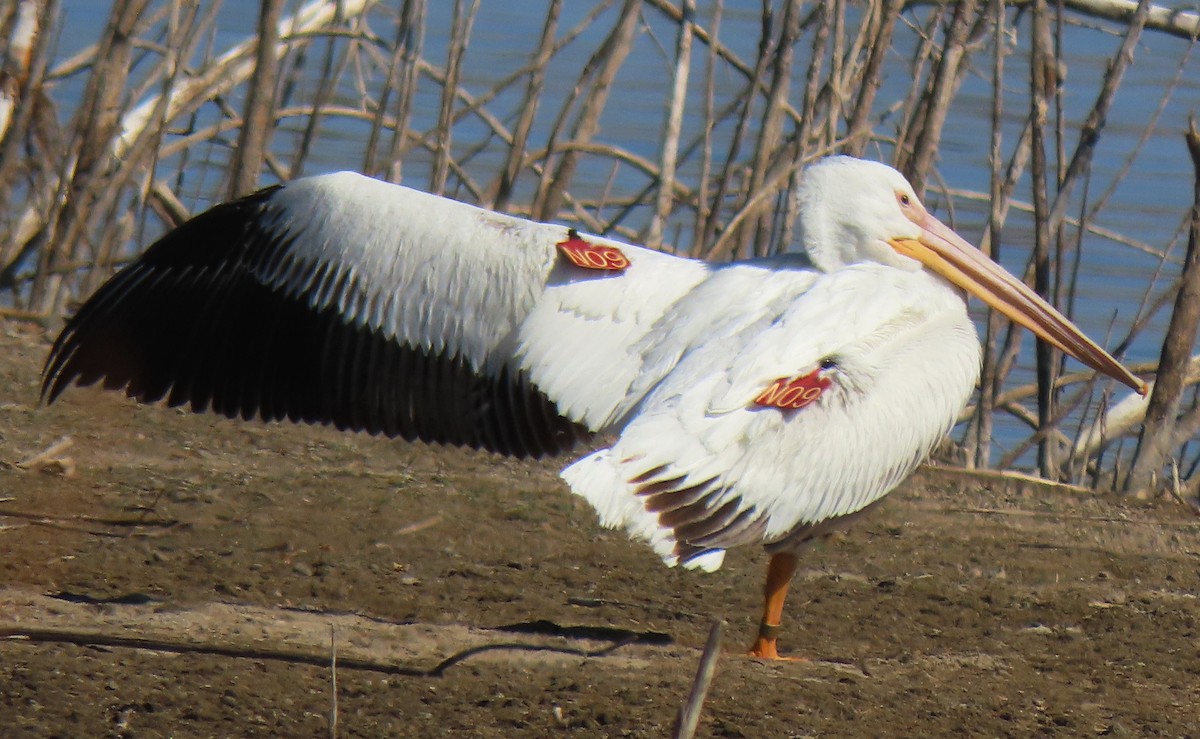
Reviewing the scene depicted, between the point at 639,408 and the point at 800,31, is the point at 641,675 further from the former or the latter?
the point at 800,31

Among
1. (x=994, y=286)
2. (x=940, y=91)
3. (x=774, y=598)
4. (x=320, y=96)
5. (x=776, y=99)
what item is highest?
(x=940, y=91)

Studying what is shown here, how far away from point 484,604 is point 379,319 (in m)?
0.73

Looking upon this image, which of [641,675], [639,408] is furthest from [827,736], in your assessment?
[639,408]

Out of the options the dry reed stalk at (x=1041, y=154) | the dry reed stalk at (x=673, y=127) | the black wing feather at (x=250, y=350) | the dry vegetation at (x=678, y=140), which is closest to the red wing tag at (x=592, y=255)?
the black wing feather at (x=250, y=350)

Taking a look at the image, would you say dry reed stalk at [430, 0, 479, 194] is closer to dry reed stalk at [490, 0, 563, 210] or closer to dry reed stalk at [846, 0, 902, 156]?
dry reed stalk at [490, 0, 563, 210]

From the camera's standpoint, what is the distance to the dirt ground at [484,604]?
3.41 metres

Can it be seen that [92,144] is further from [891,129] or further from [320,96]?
[891,129]

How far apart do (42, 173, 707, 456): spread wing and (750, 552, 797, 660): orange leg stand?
561 millimetres

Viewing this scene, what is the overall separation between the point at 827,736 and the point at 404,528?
1628 millimetres

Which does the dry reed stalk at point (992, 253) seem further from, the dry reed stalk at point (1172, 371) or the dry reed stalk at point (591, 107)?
the dry reed stalk at point (591, 107)

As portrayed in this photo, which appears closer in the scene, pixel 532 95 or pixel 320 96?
pixel 532 95

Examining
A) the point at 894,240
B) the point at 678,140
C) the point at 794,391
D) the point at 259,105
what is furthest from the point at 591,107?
the point at 794,391

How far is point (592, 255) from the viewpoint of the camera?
395cm

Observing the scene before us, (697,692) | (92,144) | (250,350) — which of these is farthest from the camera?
(92,144)
